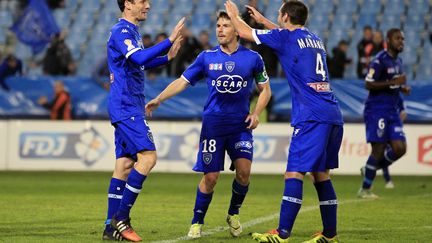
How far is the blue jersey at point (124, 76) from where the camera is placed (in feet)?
30.9

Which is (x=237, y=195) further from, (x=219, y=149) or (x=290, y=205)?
(x=290, y=205)

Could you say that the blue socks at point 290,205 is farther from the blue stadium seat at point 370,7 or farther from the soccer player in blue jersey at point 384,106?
the blue stadium seat at point 370,7

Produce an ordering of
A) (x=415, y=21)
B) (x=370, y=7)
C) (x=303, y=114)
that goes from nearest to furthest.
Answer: (x=303, y=114), (x=415, y=21), (x=370, y=7)

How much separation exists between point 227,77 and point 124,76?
1.09m

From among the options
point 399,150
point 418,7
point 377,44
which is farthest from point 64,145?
point 418,7

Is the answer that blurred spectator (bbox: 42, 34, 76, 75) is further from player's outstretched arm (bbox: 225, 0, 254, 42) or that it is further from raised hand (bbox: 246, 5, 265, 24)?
player's outstretched arm (bbox: 225, 0, 254, 42)

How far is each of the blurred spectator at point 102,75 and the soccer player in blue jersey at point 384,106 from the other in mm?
7501

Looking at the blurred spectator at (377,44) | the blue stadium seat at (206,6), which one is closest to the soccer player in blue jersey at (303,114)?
the blurred spectator at (377,44)

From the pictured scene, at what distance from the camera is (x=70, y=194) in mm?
15133

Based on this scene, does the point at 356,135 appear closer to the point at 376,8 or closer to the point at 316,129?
the point at 376,8

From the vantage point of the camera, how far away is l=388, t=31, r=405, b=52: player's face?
14.7 meters

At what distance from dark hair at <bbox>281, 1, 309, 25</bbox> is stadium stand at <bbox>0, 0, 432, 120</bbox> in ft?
46.6

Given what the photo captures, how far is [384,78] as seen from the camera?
591 inches

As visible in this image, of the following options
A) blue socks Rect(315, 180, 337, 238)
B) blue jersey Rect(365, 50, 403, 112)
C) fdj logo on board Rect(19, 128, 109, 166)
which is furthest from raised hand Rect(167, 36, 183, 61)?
fdj logo on board Rect(19, 128, 109, 166)
